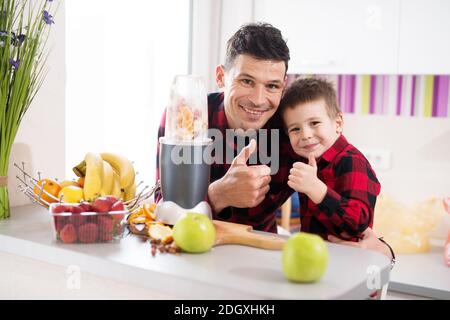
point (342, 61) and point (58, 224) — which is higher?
point (342, 61)

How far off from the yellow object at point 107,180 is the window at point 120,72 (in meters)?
0.79

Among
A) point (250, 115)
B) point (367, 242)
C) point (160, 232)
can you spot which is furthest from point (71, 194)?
point (367, 242)

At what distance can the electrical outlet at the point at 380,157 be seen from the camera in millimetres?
3105

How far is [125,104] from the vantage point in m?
2.64

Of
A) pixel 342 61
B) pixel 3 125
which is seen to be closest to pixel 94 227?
pixel 3 125

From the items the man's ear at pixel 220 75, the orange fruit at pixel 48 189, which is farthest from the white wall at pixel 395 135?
the orange fruit at pixel 48 189

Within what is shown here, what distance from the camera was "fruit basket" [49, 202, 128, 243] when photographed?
1276 millimetres

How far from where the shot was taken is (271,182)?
1863 mm

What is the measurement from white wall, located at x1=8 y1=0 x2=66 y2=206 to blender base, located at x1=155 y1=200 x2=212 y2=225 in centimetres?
54

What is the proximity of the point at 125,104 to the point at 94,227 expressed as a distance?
1418 millimetres

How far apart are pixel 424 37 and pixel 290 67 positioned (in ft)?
2.12

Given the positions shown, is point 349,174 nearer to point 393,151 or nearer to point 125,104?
point 125,104

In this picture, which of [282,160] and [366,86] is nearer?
[282,160]
